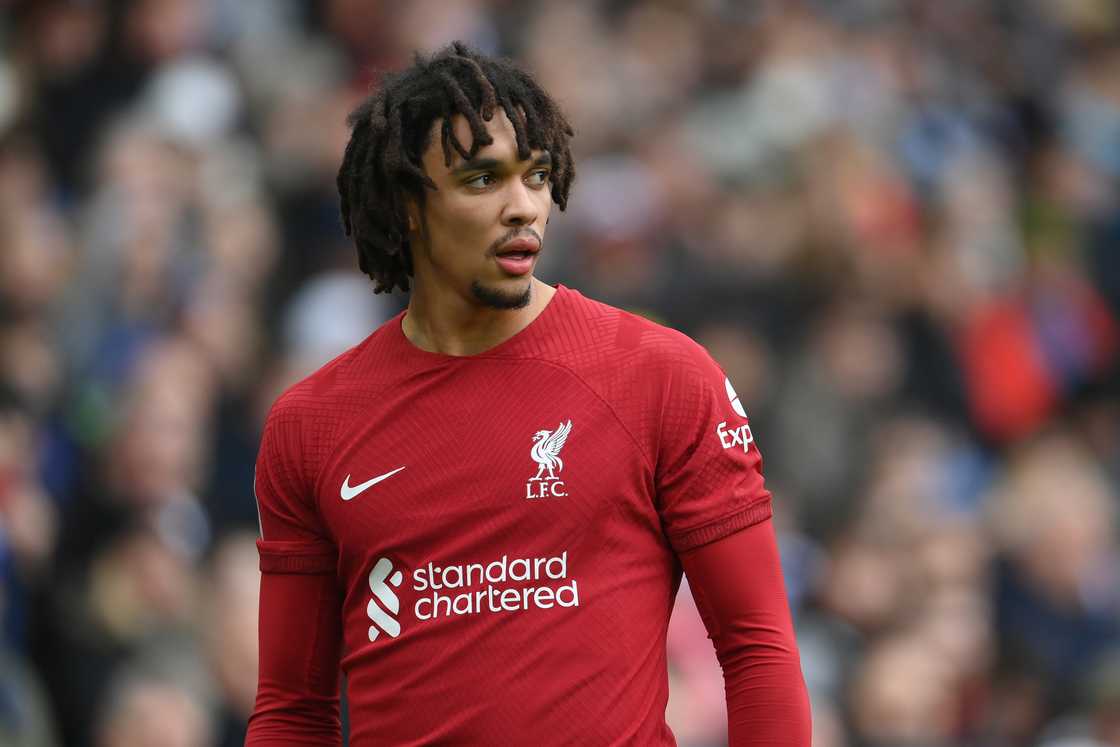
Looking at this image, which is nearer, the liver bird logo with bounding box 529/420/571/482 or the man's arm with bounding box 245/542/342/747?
the liver bird logo with bounding box 529/420/571/482

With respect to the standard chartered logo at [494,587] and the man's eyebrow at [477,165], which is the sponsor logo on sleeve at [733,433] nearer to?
the standard chartered logo at [494,587]

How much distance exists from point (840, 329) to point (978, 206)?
1.43 metres

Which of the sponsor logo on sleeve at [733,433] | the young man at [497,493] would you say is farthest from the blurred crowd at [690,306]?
the sponsor logo on sleeve at [733,433]

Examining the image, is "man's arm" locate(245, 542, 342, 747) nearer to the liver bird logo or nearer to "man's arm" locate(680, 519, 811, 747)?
the liver bird logo

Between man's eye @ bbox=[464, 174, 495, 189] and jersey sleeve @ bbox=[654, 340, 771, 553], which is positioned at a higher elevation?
man's eye @ bbox=[464, 174, 495, 189]

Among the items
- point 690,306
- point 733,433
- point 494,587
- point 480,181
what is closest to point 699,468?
point 733,433

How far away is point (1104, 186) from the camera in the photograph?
862 cm

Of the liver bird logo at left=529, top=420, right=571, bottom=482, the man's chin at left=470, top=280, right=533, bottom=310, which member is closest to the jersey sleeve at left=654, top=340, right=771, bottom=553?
the liver bird logo at left=529, top=420, right=571, bottom=482

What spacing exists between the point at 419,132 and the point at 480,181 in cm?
14

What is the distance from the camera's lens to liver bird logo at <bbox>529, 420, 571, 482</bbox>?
275 centimetres

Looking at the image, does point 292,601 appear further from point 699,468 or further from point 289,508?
point 699,468

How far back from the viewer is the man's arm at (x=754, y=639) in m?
2.69

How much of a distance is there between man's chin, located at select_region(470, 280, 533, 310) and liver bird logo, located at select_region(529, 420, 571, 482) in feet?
0.71

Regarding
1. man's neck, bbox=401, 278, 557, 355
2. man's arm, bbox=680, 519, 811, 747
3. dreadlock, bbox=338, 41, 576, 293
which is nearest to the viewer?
man's arm, bbox=680, 519, 811, 747
